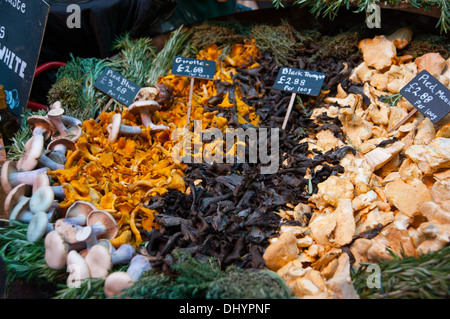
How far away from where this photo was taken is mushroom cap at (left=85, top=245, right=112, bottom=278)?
4.81ft

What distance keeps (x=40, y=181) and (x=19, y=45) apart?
4.21 feet

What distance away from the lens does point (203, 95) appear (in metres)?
2.72

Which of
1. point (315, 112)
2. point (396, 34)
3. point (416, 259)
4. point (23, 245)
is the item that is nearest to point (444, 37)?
point (396, 34)

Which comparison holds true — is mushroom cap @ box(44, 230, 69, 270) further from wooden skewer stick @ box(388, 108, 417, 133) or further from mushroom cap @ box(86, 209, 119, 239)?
wooden skewer stick @ box(388, 108, 417, 133)

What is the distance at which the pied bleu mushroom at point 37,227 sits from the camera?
1.54 metres

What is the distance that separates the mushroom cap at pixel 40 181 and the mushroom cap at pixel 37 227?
0.20 metres

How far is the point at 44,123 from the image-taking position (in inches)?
82.7

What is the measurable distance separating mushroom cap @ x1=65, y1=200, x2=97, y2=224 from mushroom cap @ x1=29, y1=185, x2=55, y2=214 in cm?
10

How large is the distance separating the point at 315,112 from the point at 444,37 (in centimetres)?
116

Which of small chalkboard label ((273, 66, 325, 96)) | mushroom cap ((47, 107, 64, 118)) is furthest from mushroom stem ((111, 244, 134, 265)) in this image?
small chalkboard label ((273, 66, 325, 96))

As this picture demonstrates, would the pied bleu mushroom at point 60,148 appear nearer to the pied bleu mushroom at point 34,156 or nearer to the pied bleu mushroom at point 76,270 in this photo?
the pied bleu mushroom at point 34,156

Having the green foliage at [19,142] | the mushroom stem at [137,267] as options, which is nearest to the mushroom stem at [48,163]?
the green foliage at [19,142]

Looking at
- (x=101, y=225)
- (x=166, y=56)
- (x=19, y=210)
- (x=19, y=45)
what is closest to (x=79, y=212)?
(x=101, y=225)

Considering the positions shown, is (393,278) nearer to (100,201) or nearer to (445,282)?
(445,282)
